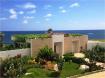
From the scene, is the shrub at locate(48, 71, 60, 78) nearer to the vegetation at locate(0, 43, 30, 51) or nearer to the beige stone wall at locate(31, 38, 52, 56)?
the beige stone wall at locate(31, 38, 52, 56)

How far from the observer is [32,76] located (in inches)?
799

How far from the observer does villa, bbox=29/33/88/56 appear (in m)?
25.9

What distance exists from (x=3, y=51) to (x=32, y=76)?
13.9 ft

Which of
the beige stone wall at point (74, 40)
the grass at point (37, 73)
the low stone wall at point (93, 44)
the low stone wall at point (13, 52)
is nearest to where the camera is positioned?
the grass at point (37, 73)

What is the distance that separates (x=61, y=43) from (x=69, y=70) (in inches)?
221

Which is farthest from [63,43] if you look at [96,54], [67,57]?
[96,54]

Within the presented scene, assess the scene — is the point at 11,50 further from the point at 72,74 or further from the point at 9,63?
the point at 72,74

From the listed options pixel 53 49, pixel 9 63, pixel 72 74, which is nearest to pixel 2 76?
pixel 9 63

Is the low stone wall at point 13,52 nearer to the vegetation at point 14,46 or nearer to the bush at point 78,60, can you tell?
the vegetation at point 14,46

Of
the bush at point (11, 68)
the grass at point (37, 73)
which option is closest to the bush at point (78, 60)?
the grass at point (37, 73)

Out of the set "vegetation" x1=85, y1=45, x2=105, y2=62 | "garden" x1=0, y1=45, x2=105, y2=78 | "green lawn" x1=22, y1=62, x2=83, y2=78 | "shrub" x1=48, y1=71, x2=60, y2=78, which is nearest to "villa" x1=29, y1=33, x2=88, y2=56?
"garden" x1=0, y1=45, x2=105, y2=78

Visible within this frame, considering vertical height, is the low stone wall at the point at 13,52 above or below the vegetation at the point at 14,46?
below

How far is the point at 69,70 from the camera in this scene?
76.8 ft

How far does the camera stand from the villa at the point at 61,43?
25922mm
